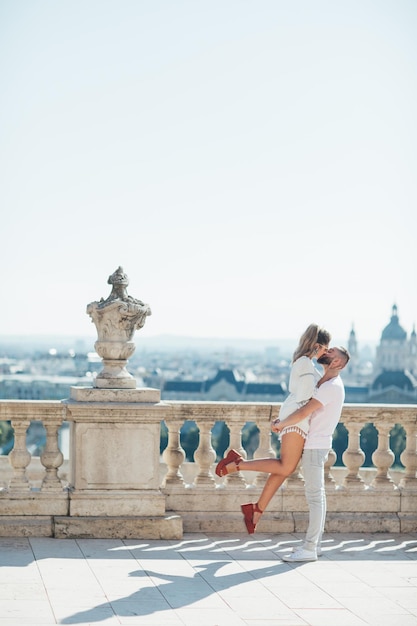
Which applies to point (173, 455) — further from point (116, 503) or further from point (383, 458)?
point (383, 458)

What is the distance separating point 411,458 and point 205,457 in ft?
6.28

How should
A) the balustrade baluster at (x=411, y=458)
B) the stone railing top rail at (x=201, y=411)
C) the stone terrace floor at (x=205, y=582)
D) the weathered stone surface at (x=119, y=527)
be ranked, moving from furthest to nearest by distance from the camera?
the balustrade baluster at (x=411, y=458) → the stone railing top rail at (x=201, y=411) → the weathered stone surface at (x=119, y=527) → the stone terrace floor at (x=205, y=582)

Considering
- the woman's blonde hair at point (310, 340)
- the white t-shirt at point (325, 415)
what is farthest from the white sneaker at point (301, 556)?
the woman's blonde hair at point (310, 340)

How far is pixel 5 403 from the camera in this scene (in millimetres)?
9375

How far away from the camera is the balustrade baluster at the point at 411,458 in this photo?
1023 cm

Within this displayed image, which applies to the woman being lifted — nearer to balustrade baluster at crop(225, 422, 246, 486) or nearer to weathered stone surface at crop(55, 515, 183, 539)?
weathered stone surface at crop(55, 515, 183, 539)

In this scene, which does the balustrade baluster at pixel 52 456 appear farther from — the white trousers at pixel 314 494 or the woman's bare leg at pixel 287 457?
the white trousers at pixel 314 494

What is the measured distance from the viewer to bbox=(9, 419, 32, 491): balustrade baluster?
939 centimetres

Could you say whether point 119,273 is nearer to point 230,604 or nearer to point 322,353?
point 322,353

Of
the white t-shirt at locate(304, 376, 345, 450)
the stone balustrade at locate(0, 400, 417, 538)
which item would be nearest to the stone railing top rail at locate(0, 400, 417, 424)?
the stone balustrade at locate(0, 400, 417, 538)

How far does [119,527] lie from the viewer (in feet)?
30.5

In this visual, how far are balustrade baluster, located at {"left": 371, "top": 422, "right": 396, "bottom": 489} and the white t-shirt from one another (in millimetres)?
1662

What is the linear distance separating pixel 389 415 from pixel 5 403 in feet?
11.2

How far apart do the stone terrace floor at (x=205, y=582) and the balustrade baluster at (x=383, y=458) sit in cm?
74
